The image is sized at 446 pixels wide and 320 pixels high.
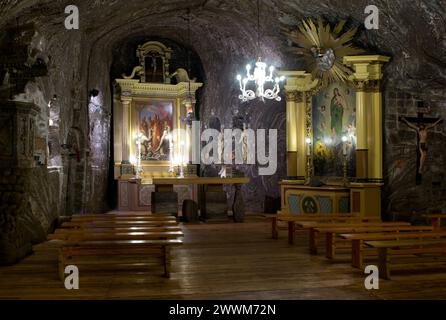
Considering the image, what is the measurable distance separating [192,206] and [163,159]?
4770 mm

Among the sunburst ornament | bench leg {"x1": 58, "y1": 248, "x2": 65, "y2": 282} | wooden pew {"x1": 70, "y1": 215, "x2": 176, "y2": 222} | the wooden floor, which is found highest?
the sunburst ornament

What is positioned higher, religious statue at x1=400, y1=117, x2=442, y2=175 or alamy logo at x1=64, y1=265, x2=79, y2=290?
religious statue at x1=400, y1=117, x2=442, y2=175

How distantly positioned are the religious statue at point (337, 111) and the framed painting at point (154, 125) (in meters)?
5.81

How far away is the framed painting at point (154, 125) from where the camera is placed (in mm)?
14438

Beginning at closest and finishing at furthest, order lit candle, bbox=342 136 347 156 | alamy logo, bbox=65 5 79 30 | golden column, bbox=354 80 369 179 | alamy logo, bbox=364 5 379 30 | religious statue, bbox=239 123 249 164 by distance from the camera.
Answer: alamy logo, bbox=65 5 79 30 < alamy logo, bbox=364 5 379 30 < golden column, bbox=354 80 369 179 < lit candle, bbox=342 136 347 156 < religious statue, bbox=239 123 249 164

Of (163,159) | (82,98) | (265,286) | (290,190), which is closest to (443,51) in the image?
(290,190)

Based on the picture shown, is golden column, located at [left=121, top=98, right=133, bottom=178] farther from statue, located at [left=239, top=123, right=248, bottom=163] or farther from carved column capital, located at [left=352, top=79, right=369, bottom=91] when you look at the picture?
carved column capital, located at [left=352, top=79, right=369, bottom=91]

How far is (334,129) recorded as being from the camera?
33.8 ft

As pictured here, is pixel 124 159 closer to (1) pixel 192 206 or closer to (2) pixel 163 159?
(2) pixel 163 159

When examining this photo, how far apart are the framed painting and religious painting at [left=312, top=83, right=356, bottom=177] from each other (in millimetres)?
5347

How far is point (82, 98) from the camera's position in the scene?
10.9m

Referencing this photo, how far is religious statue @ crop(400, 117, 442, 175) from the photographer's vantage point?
916 cm

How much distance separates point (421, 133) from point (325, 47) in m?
2.64

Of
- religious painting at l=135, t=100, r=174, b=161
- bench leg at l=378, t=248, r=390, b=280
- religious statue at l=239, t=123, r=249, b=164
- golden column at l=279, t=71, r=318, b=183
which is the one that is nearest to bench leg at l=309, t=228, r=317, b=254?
bench leg at l=378, t=248, r=390, b=280
